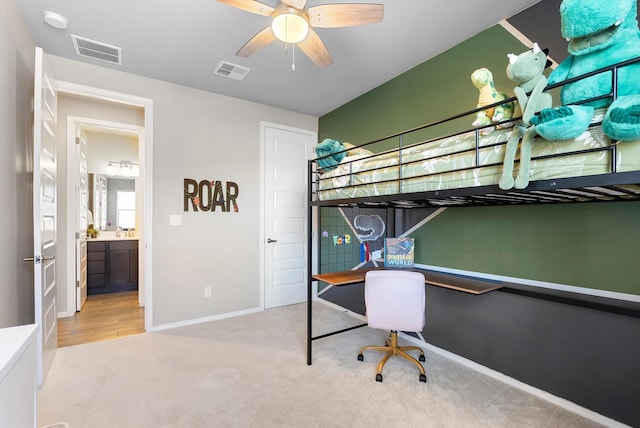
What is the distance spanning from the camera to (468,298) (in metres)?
2.27

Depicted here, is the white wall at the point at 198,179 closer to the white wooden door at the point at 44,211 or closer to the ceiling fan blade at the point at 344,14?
the white wooden door at the point at 44,211

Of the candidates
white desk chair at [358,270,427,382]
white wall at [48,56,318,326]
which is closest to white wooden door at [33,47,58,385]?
white wall at [48,56,318,326]

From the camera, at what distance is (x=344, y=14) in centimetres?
163

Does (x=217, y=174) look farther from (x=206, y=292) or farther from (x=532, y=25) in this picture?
(x=532, y=25)

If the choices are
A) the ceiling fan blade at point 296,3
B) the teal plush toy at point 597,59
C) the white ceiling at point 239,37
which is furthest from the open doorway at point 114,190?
the teal plush toy at point 597,59

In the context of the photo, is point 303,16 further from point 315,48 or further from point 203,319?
point 203,319

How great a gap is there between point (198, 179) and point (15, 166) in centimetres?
151

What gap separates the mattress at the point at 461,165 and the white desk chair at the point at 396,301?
0.66 metres

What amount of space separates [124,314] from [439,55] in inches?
181

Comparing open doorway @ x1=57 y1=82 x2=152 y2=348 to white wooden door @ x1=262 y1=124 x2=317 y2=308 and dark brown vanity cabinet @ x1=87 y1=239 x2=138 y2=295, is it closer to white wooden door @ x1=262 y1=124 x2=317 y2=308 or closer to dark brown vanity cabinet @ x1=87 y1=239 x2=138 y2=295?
dark brown vanity cabinet @ x1=87 y1=239 x2=138 y2=295

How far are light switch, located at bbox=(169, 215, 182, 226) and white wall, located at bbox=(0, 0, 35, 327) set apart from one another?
3.58ft

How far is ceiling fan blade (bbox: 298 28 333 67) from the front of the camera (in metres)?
1.84

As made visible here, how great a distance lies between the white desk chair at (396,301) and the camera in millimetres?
2010

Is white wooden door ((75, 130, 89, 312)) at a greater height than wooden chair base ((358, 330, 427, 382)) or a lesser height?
greater
